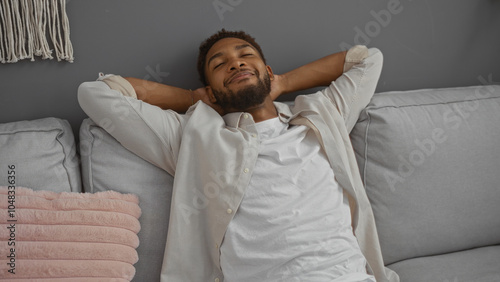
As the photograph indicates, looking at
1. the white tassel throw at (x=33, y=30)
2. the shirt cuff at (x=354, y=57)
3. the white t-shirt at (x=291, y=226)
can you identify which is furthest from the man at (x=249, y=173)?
the white tassel throw at (x=33, y=30)

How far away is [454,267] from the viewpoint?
1573 millimetres

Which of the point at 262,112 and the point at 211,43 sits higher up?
the point at 211,43


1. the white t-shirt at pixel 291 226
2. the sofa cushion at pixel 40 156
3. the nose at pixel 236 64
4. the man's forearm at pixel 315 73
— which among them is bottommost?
the white t-shirt at pixel 291 226

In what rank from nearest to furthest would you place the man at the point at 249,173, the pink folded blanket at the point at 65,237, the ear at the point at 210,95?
the pink folded blanket at the point at 65,237 < the man at the point at 249,173 < the ear at the point at 210,95

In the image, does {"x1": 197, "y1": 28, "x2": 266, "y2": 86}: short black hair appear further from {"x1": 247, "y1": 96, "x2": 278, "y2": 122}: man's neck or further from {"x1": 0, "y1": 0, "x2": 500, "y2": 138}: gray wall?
{"x1": 247, "y1": 96, "x2": 278, "y2": 122}: man's neck

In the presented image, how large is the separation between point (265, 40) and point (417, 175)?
82 cm

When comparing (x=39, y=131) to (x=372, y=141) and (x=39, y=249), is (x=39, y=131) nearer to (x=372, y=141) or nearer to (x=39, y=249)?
(x=39, y=249)

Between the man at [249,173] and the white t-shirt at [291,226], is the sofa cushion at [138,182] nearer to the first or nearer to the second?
the man at [249,173]

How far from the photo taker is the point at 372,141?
1.66 meters

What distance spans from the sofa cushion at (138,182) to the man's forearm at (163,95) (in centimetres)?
20

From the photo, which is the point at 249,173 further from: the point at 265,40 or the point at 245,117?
the point at 265,40

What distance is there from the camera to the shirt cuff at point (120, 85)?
146cm

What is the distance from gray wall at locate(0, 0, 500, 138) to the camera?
1.62m

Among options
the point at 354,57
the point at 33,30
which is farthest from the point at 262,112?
the point at 33,30
